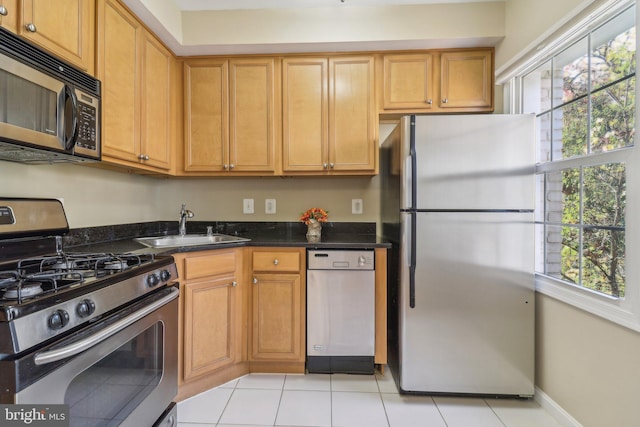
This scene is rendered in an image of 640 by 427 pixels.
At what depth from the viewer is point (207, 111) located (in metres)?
2.13

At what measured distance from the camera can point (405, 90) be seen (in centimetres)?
208

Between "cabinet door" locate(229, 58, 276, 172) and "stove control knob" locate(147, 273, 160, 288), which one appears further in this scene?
"cabinet door" locate(229, 58, 276, 172)

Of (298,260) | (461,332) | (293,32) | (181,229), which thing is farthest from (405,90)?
(181,229)

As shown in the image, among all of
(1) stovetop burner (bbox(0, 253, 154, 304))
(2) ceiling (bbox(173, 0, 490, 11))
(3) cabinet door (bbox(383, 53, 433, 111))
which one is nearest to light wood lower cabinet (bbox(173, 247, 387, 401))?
(1) stovetop burner (bbox(0, 253, 154, 304))

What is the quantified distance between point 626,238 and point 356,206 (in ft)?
5.19

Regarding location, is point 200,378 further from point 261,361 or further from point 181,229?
point 181,229

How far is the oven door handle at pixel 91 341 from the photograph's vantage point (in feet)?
2.50

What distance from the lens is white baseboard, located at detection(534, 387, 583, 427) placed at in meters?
1.45

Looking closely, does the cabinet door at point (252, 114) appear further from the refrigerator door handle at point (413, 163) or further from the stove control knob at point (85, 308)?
the stove control knob at point (85, 308)

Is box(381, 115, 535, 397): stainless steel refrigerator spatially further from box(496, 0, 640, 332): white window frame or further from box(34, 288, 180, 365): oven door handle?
box(34, 288, 180, 365): oven door handle

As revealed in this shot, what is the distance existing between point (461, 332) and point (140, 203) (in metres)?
2.43

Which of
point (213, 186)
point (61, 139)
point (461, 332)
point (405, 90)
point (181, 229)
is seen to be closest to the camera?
point (61, 139)

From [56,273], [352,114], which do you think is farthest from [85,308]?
[352,114]

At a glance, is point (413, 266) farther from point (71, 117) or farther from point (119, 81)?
point (119, 81)
